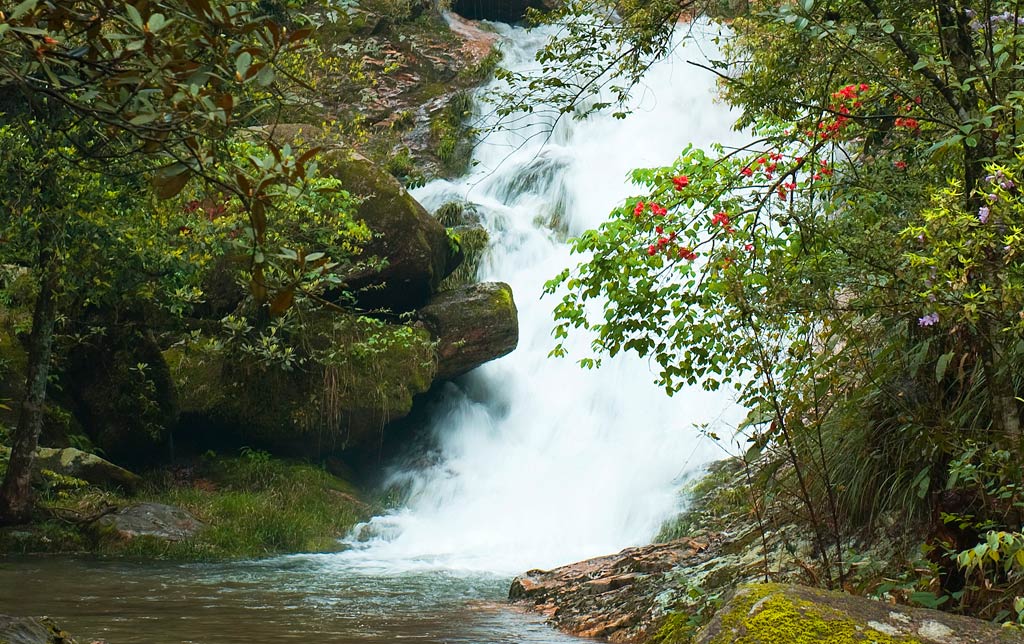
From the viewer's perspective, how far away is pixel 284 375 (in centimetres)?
1316

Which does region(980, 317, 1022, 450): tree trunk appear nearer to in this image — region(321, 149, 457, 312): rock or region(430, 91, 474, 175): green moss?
region(321, 149, 457, 312): rock

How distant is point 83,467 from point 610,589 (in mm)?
6919

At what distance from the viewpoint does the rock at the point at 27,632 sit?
3.53 m

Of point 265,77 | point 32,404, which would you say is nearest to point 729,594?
point 265,77

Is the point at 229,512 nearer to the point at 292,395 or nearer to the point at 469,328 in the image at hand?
the point at 292,395

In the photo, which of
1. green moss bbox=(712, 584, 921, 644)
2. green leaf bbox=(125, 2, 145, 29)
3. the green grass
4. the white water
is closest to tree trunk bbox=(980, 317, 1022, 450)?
green moss bbox=(712, 584, 921, 644)

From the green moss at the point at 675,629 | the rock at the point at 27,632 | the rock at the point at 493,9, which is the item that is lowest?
the green moss at the point at 675,629

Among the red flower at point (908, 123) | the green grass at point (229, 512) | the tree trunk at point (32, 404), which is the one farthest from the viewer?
the green grass at point (229, 512)

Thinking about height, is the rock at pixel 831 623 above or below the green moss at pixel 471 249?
below

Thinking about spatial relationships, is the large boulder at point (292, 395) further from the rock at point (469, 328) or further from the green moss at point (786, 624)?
the green moss at point (786, 624)

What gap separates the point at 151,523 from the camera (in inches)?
425

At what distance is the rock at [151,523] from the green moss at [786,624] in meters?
8.70

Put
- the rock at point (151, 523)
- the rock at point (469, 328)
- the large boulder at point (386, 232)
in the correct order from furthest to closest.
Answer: the rock at point (469, 328)
the large boulder at point (386, 232)
the rock at point (151, 523)

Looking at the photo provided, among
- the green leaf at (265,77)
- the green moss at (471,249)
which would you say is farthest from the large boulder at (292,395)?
the green leaf at (265,77)
